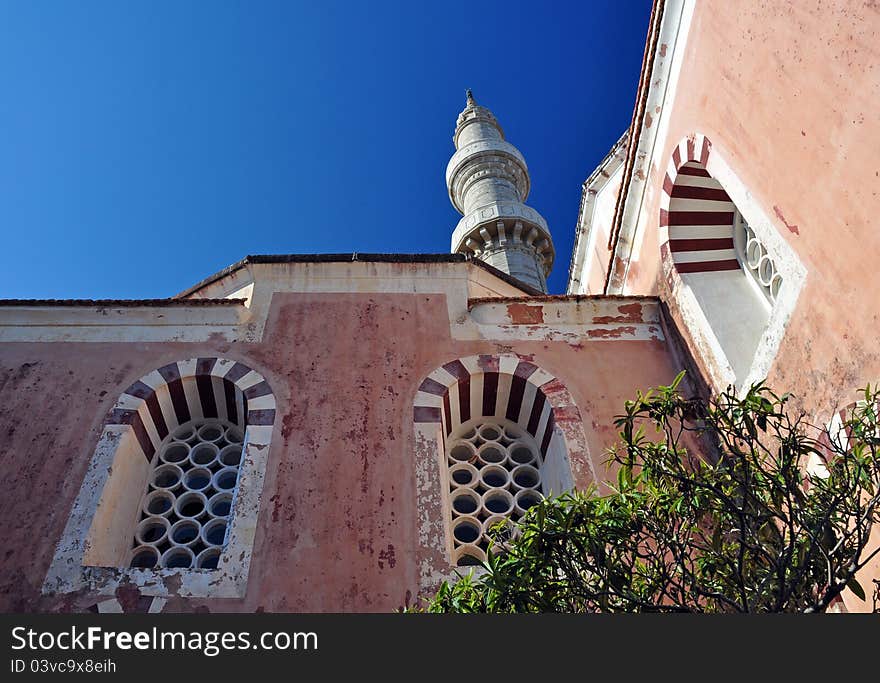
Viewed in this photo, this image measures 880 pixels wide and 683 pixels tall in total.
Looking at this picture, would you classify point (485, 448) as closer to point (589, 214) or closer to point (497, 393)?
point (497, 393)

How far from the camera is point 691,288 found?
784cm

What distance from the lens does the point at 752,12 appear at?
20.5ft

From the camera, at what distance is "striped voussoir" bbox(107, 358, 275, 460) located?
735 centimetres

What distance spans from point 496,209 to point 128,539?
14.3 m

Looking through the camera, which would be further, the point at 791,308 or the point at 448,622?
the point at 791,308

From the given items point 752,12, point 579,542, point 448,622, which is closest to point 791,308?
point 752,12

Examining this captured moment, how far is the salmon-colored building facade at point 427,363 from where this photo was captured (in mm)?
5559

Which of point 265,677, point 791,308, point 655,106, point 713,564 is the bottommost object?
point 265,677

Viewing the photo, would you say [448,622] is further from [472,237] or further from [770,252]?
[472,237]

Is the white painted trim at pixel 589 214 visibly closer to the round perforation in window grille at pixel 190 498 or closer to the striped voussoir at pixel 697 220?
the striped voussoir at pixel 697 220

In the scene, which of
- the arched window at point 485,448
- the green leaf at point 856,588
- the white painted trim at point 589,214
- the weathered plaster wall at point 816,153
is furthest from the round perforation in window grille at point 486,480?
the white painted trim at point 589,214

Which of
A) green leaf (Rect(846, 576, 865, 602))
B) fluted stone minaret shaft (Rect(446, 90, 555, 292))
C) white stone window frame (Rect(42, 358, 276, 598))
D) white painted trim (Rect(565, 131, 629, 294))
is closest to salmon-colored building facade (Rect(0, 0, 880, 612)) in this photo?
white stone window frame (Rect(42, 358, 276, 598))

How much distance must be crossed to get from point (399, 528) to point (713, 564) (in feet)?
9.72

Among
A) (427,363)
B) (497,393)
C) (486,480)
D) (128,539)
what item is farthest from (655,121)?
(128,539)
